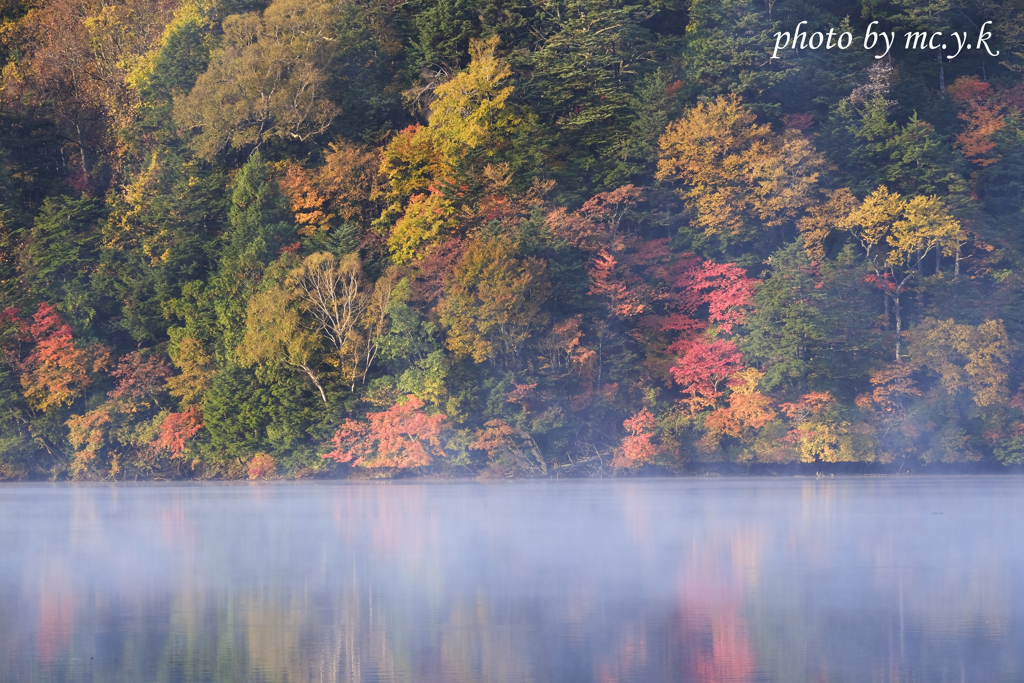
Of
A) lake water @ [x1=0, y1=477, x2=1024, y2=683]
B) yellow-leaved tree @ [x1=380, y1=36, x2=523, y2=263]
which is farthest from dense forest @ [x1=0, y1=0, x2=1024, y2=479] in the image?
lake water @ [x1=0, y1=477, x2=1024, y2=683]

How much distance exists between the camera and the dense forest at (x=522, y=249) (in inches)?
1282

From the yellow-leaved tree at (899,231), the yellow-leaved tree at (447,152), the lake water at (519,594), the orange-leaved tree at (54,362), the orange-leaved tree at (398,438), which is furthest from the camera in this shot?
the yellow-leaved tree at (447,152)

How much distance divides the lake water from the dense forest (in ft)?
38.4

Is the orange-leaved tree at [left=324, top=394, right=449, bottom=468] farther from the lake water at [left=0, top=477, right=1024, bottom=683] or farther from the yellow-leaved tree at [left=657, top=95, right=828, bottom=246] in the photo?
the lake water at [left=0, top=477, right=1024, bottom=683]

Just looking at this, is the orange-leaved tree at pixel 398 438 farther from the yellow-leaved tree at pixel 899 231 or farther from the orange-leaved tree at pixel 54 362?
the yellow-leaved tree at pixel 899 231

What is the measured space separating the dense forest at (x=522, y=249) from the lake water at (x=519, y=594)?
11713mm

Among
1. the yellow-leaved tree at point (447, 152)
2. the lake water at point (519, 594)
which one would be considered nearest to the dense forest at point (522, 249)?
the yellow-leaved tree at point (447, 152)

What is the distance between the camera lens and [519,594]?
1053 cm

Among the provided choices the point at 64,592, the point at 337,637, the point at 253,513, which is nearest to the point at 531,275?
the point at 253,513

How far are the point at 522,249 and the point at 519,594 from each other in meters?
22.5

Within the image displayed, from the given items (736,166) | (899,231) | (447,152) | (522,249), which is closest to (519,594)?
(522,249)

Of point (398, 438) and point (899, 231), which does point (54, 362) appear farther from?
point (899, 231)

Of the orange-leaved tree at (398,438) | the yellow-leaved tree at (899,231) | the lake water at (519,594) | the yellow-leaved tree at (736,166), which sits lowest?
the orange-leaved tree at (398,438)

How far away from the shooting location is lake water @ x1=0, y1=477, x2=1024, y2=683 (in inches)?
299
